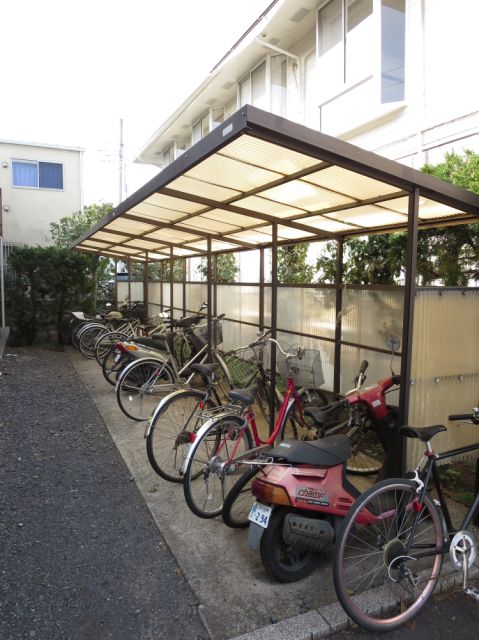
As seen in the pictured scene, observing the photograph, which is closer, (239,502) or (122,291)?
(239,502)

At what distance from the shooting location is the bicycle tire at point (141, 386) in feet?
17.2

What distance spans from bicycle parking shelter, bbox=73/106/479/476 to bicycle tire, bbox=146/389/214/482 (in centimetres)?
146

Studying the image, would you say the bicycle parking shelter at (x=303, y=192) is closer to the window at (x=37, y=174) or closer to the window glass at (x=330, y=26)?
the window glass at (x=330, y=26)

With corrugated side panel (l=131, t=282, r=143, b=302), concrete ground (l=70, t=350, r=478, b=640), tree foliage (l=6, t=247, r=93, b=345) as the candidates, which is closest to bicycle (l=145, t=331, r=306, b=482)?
concrete ground (l=70, t=350, r=478, b=640)

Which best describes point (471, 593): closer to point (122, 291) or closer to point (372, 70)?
point (372, 70)

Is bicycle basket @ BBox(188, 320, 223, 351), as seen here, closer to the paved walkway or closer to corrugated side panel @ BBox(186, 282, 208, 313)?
the paved walkway

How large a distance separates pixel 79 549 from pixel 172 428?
4.24 ft

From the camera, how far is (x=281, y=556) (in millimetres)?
2508

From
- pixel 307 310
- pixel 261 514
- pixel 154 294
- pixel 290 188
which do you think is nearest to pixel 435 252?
pixel 307 310

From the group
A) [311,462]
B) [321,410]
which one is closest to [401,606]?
[311,462]

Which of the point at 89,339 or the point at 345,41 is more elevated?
the point at 345,41

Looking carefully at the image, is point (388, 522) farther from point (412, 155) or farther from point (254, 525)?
point (412, 155)

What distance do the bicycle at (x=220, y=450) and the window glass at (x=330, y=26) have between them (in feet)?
23.2

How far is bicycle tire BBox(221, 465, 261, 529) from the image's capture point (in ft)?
8.93
